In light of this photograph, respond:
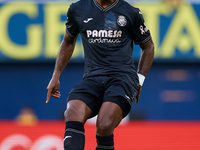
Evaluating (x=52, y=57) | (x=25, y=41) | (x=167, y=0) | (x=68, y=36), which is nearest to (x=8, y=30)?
(x=25, y=41)

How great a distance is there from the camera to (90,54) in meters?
4.25

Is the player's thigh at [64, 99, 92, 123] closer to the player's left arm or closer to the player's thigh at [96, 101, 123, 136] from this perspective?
the player's thigh at [96, 101, 123, 136]

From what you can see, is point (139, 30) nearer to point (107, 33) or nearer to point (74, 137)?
point (107, 33)

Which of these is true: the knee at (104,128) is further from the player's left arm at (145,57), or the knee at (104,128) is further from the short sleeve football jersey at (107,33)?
the player's left arm at (145,57)

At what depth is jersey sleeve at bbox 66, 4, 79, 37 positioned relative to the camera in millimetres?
4363

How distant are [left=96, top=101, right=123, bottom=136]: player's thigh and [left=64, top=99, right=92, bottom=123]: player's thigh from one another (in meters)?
0.13

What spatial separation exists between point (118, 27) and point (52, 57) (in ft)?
39.3

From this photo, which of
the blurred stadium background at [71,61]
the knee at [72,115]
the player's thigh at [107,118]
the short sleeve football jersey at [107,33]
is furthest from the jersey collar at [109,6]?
the blurred stadium background at [71,61]

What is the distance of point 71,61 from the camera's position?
1612cm

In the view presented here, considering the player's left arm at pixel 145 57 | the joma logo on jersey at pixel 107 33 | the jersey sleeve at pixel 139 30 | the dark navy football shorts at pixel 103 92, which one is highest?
the jersey sleeve at pixel 139 30

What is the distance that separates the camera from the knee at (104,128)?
12.5 feet

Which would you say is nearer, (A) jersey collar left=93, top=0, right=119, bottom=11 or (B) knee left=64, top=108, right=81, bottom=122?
(B) knee left=64, top=108, right=81, bottom=122

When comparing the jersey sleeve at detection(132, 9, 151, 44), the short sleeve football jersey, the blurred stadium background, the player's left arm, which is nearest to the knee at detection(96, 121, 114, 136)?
the short sleeve football jersey

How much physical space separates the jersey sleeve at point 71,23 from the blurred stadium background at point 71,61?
35.0 feet
